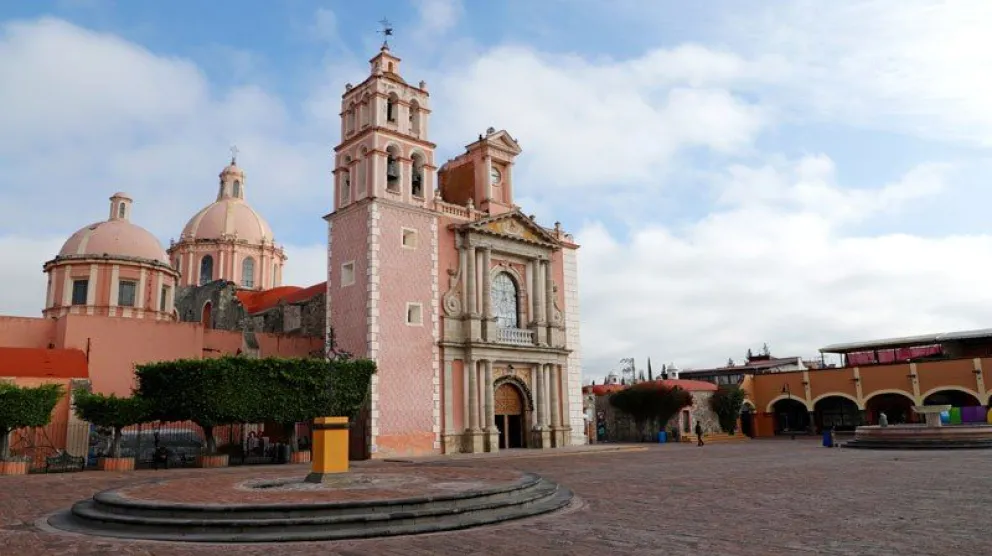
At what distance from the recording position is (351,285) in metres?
28.1

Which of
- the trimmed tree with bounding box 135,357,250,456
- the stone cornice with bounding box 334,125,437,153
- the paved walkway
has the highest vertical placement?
the stone cornice with bounding box 334,125,437,153

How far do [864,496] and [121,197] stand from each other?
3893cm

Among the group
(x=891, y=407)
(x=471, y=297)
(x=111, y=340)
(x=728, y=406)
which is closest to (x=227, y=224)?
(x=111, y=340)

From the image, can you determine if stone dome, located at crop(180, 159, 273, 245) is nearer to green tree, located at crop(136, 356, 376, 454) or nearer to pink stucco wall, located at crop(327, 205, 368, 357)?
pink stucco wall, located at crop(327, 205, 368, 357)

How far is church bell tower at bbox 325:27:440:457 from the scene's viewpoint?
27.0 m

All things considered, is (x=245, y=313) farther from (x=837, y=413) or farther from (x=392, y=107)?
(x=837, y=413)

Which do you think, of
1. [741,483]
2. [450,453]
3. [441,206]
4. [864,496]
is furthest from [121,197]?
[864,496]

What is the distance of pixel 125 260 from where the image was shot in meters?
35.7

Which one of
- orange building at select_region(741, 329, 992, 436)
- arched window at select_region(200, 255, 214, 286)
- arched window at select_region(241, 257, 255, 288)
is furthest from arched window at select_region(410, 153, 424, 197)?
orange building at select_region(741, 329, 992, 436)

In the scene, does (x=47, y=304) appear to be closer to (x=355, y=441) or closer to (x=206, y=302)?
(x=206, y=302)

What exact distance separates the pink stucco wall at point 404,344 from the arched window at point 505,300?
389 cm

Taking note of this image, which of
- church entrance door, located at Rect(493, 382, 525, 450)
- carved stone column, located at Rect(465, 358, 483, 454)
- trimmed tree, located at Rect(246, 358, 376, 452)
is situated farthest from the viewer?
church entrance door, located at Rect(493, 382, 525, 450)

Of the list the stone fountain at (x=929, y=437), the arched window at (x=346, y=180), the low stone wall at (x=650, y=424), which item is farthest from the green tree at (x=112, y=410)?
the low stone wall at (x=650, y=424)

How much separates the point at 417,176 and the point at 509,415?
11.2m
